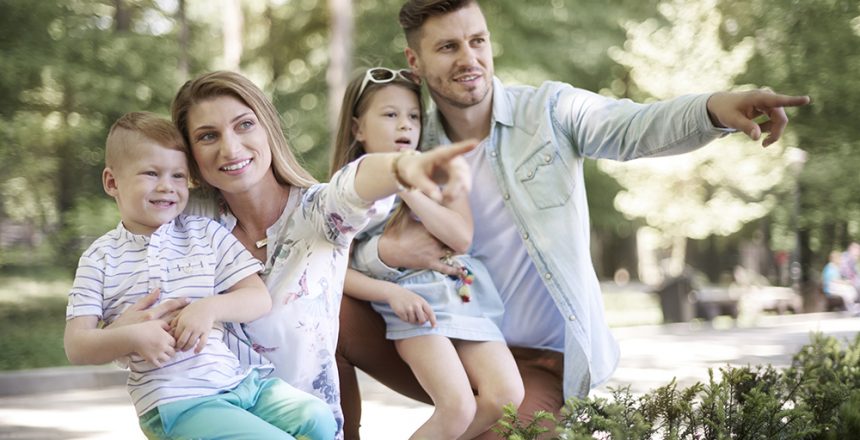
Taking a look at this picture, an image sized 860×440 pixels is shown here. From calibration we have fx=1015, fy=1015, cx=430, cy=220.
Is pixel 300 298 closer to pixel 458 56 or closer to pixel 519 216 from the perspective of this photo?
pixel 519 216

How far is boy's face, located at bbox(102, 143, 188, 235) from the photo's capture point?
2.84 meters

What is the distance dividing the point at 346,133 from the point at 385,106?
229 millimetres

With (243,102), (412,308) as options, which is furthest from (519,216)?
(243,102)

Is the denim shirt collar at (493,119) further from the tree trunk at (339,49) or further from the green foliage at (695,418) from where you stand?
the tree trunk at (339,49)

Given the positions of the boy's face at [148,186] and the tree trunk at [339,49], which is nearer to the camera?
the boy's face at [148,186]

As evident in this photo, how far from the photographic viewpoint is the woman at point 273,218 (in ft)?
9.85

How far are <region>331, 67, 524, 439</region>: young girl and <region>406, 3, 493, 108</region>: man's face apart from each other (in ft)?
0.37

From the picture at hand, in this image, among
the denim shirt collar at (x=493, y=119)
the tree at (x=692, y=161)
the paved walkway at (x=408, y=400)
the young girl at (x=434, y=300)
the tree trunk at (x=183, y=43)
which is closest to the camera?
the young girl at (x=434, y=300)

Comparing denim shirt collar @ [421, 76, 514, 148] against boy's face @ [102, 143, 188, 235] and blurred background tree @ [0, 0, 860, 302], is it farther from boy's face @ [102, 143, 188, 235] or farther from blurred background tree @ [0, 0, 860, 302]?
blurred background tree @ [0, 0, 860, 302]

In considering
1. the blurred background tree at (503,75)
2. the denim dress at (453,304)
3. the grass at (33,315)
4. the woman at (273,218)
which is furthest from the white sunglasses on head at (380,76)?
the grass at (33,315)

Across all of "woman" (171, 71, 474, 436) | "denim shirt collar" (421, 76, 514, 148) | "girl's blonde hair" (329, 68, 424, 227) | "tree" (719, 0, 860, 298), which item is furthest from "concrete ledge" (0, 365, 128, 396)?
"tree" (719, 0, 860, 298)

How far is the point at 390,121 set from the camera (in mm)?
3859

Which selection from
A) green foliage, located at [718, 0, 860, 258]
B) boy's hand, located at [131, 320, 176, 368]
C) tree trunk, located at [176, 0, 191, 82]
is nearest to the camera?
boy's hand, located at [131, 320, 176, 368]

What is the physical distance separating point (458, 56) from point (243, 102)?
112 centimetres
